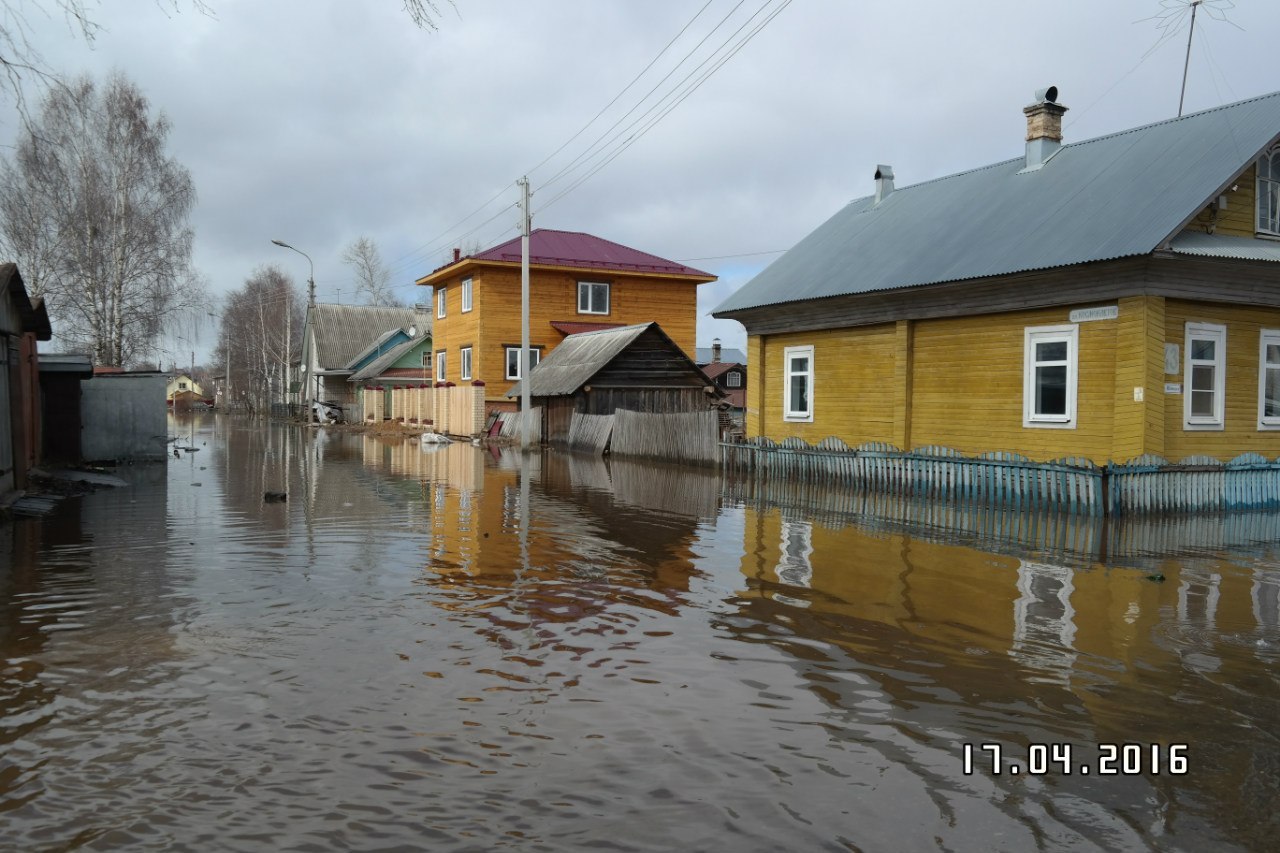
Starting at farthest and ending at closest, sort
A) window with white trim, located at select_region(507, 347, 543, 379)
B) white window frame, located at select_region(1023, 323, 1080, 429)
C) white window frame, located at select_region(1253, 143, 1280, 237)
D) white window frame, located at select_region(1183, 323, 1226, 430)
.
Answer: window with white trim, located at select_region(507, 347, 543, 379)
white window frame, located at select_region(1253, 143, 1280, 237)
white window frame, located at select_region(1023, 323, 1080, 429)
white window frame, located at select_region(1183, 323, 1226, 430)

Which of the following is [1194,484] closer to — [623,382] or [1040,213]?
[1040,213]

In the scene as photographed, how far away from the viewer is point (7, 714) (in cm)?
559

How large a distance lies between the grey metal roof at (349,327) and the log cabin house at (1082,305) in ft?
154

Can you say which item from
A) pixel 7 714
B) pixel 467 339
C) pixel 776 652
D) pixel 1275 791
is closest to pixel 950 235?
pixel 776 652

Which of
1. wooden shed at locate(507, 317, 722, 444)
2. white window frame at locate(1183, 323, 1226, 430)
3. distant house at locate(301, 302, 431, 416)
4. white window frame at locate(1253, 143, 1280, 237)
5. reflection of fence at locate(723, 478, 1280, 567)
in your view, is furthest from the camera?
distant house at locate(301, 302, 431, 416)

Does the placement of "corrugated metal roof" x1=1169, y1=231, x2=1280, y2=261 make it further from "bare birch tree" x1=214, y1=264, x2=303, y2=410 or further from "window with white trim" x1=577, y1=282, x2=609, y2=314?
"bare birch tree" x1=214, y1=264, x2=303, y2=410

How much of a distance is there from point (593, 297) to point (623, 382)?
11010 mm

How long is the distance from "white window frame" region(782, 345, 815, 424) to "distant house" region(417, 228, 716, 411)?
17.5 metres

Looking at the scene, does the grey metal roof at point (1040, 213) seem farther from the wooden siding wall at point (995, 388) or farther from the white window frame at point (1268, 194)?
the wooden siding wall at point (995, 388)

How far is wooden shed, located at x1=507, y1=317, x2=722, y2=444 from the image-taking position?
31.8m

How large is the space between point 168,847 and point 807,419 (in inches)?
793

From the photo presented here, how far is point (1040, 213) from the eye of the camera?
18.2m

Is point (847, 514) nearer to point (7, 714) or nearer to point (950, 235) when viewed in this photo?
point (950, 235)
